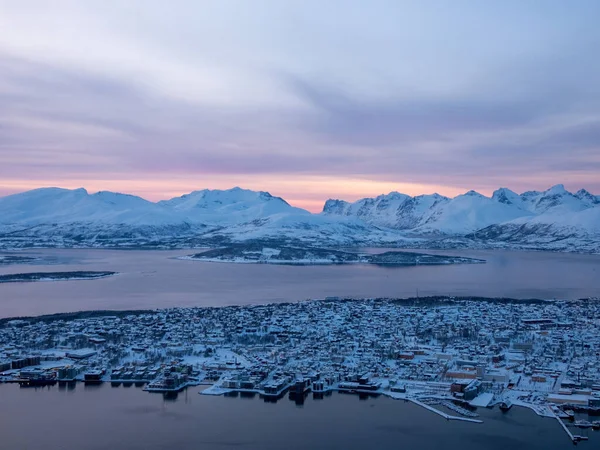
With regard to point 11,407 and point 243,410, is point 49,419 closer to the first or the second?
point 11,407

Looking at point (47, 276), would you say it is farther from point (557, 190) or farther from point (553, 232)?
point (557, 190)

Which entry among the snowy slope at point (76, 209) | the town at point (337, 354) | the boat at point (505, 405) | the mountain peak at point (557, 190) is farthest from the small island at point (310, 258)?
the mountain peak at point (557, 190)

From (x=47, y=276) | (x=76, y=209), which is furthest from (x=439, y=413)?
(x=76, y=209)

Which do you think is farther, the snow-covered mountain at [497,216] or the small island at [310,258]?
the snow-covered mountain at [497,216]

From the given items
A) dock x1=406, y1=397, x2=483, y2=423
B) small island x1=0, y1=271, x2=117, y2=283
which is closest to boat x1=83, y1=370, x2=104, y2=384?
dock x1=406, y1=397, x2=483, y2=423

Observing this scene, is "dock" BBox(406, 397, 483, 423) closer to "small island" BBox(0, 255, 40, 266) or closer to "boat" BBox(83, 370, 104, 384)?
"boat" BBox(83, 370, 104, 384)

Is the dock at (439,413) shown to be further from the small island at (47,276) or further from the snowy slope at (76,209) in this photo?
the snowy slope at (76,209)

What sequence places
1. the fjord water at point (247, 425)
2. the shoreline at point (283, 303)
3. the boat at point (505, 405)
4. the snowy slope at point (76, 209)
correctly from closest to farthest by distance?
1. the fjord water at point (247, 425)
2. the boat at point (505, 405)
3. the shoreline at point (283, 303)
4. the snowy slope at point (76, 209)
